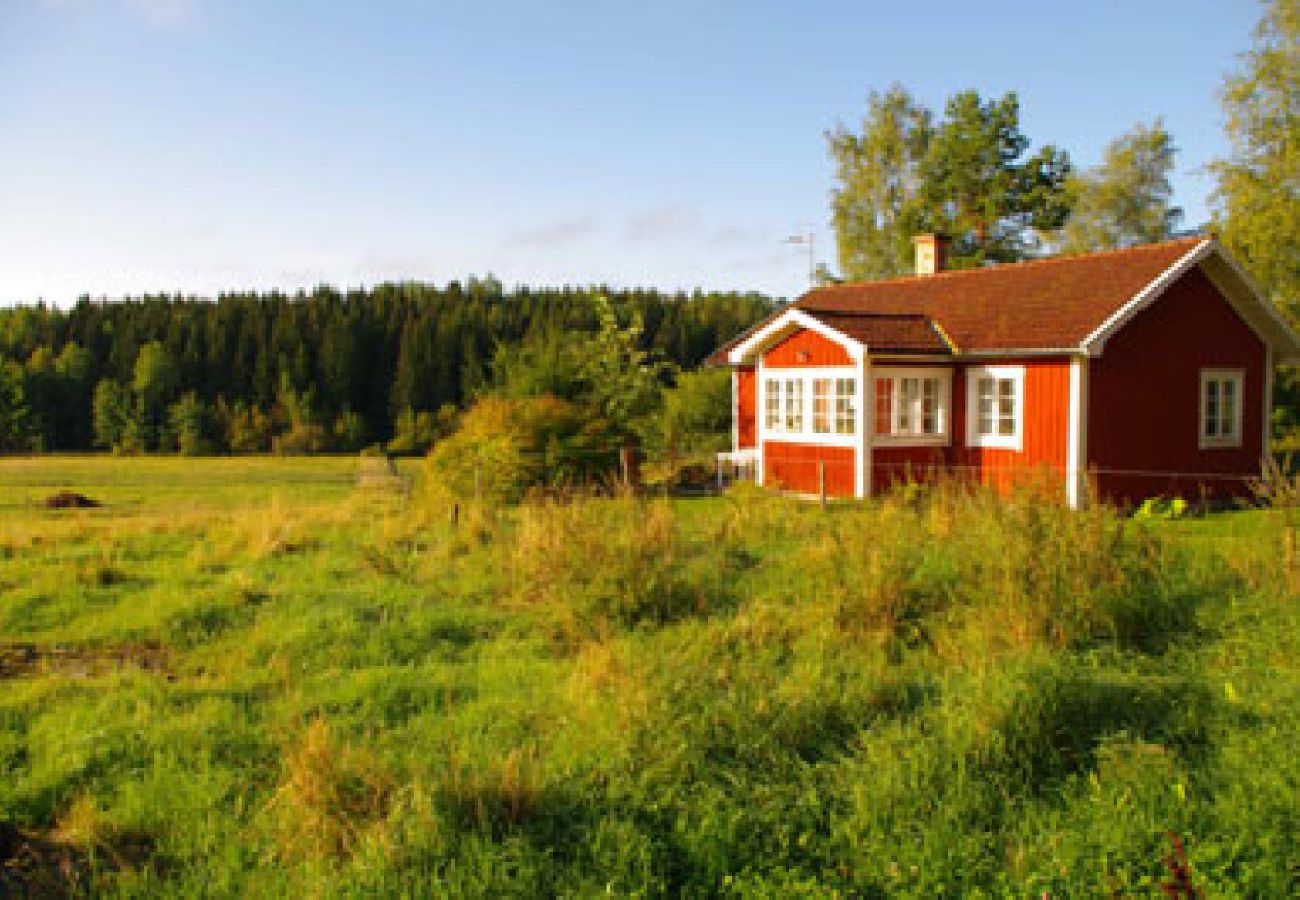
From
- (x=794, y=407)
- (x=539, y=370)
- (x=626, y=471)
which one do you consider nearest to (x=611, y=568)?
(x=626, y=471)

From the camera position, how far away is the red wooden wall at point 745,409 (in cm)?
2405

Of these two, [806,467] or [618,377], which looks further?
[618,377]

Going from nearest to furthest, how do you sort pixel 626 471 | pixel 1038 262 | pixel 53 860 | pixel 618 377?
pixel 53 860 < pixel 626 471 < pixel 1038 262 < pixel 618 377

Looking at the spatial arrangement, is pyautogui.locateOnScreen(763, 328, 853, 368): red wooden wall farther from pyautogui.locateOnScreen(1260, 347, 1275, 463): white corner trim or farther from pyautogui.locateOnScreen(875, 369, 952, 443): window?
pyautogui.locateOnScreen(1260, 347, 1275, 463): white corner trim

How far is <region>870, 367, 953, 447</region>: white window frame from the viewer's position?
58.6 ft

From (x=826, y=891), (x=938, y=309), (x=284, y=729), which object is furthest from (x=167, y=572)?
(x=938, y=309)

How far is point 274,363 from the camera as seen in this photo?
78.7 metres

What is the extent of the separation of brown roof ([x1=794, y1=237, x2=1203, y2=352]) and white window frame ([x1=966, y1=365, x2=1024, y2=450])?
1.43 ft

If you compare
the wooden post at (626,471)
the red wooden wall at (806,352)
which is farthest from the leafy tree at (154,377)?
the wooden post at (626,471)

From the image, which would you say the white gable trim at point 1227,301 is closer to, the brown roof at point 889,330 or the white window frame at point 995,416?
the white window frame at point 995,416

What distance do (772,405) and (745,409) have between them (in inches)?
155

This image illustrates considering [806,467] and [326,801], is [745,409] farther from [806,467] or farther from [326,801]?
[326,801]

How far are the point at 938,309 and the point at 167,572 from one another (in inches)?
580

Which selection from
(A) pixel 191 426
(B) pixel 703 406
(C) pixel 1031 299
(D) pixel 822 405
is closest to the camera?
(C) pixel 1031 299
